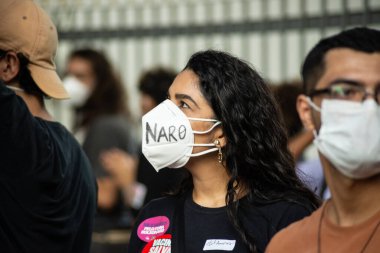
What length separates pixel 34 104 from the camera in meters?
4.29

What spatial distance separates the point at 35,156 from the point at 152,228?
565 mm

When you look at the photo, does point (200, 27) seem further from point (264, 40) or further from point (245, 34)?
point (264, 40)

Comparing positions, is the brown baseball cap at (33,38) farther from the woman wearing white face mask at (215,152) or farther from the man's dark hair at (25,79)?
the woman wearing white face mask at (215,152)

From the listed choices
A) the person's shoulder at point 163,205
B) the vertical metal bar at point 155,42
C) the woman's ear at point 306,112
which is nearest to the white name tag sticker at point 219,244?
the person's shoulder at point 163,205

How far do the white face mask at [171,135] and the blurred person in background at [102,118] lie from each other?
3.45 metres

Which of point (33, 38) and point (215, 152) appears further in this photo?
point (33, 38)

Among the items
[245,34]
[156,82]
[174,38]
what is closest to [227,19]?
[245,34]

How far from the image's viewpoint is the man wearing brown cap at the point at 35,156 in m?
3.84

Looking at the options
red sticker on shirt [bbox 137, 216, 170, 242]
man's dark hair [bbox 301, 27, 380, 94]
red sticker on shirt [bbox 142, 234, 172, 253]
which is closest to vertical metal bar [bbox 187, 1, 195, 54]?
red sticker on shirt [bbox 137, 216, 170, 242]

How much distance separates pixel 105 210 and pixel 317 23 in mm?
2444

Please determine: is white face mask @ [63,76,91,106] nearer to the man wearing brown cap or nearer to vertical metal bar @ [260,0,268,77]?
vertical metal bar @ [260,0,268,77]

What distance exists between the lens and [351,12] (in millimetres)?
8086

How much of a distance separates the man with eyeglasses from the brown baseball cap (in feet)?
4.92

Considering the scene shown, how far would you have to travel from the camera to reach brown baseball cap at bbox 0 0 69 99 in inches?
166
